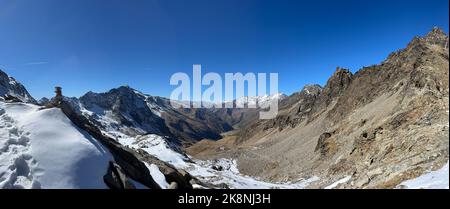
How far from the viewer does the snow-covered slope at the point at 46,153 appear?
50.2 feet

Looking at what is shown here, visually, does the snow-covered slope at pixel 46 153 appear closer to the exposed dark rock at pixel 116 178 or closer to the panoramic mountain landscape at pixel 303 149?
the panoramic mountain landscape at pixel 303 149

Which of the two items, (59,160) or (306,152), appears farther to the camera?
(306,152)

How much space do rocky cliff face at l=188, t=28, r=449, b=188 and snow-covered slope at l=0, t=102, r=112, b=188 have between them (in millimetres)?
21105

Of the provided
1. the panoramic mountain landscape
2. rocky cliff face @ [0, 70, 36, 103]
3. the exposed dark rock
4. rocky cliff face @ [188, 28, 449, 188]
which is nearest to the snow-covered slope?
the panoramic mountain landscape

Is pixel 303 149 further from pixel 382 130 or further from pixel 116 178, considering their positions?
pixel 116 178

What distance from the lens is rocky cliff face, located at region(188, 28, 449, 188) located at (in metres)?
33.5

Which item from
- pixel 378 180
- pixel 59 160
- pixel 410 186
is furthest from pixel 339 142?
pixel 59 160

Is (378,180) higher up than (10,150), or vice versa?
(10,150)

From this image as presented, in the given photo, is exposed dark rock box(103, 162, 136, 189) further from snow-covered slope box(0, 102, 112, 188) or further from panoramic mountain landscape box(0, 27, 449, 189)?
snow-covered slope box(0, 102, 112, 188)

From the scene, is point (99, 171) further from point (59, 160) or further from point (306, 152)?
point (306, 152)
